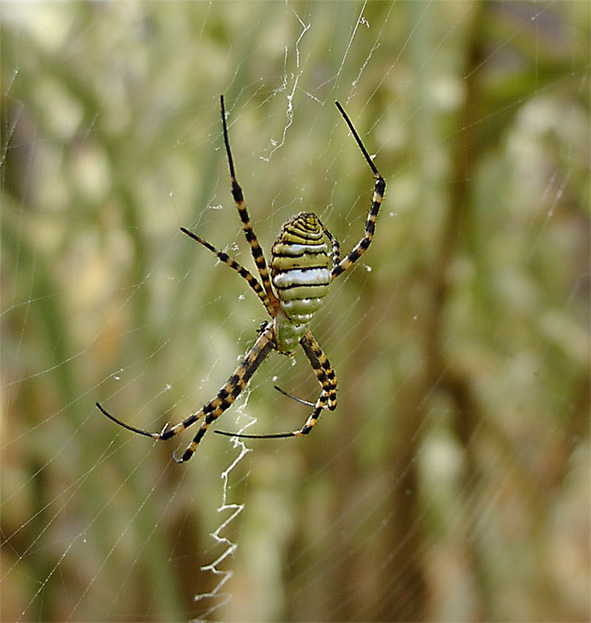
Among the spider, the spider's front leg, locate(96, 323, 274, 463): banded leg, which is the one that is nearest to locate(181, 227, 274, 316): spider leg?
the spider

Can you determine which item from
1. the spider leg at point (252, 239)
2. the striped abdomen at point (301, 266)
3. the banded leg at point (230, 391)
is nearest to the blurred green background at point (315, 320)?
the banded leg at point (230, 391)

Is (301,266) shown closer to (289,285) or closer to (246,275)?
(289,285)

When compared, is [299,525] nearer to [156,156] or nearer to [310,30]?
[156,156]

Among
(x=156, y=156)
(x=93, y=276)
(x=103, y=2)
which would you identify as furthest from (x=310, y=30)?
(x=93, y=276)

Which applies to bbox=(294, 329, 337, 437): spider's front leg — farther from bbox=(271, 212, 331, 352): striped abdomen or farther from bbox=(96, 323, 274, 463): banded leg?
bbox=(271, 212, 331, 352): striped abdomen

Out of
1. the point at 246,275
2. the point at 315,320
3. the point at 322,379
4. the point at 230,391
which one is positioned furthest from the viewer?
the point at 315,320

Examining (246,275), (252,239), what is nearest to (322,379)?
(246,275)

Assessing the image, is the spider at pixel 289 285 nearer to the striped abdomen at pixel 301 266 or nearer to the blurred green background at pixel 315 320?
the striped abdomen at pixel 301 266
